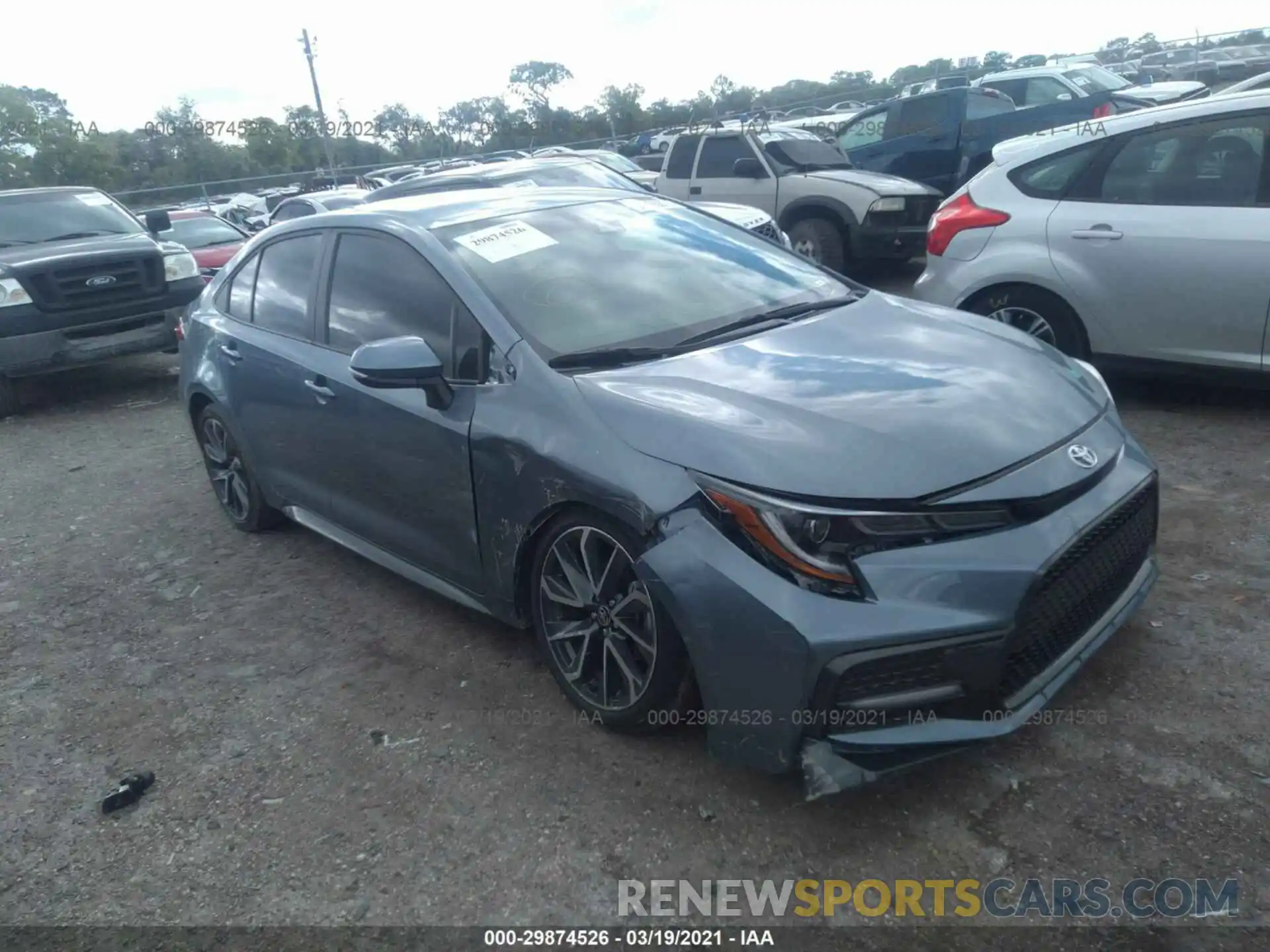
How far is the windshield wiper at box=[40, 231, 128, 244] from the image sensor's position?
935 cm

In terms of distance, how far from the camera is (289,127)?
131ft

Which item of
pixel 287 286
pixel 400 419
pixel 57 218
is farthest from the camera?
pixel 57 218

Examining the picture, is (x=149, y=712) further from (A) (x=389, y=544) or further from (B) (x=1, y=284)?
(B) (x=1, y=284)

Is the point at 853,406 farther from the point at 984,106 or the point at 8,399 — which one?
the point at 984,106

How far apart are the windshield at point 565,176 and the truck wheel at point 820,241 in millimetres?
1821

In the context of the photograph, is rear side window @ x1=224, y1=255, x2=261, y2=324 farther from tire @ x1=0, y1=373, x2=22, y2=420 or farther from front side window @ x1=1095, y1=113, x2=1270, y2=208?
tire @ x1=0, y1=373, x2=22, y2=420

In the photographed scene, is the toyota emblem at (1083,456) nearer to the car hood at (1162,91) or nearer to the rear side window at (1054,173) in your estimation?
the rear side window at (1054,173)

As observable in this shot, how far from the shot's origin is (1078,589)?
2773 millimetres

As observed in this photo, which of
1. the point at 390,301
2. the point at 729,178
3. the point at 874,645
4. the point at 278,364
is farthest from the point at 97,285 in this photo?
the point at 874,645

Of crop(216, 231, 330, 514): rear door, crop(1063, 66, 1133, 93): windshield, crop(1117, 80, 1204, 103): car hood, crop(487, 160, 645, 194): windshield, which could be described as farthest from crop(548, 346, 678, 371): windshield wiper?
crop(1117, 80, 1204, 103): car hood

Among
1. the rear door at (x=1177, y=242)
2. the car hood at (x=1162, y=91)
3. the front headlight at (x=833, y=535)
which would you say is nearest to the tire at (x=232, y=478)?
the front headlight at (x=833, y=535)

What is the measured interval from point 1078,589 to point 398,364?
216 centimetres

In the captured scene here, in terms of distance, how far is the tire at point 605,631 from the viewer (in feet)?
9.51

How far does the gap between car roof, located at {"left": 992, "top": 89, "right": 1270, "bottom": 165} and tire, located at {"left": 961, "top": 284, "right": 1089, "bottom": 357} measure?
798 millimetres
